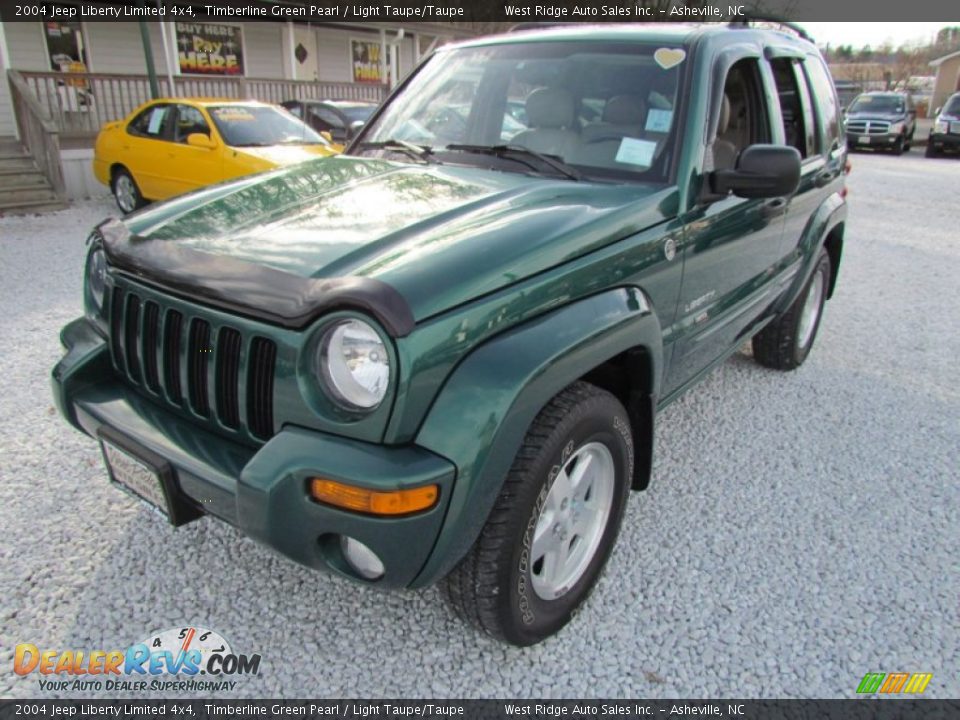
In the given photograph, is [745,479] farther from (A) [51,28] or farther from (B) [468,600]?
(A) [51,28]

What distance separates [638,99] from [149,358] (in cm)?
209

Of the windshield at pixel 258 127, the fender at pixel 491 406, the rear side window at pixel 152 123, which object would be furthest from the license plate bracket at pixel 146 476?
the rear side window at pixel 152 123

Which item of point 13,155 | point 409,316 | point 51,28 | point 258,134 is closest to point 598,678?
point 409,316

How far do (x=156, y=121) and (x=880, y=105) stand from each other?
73.0 ft

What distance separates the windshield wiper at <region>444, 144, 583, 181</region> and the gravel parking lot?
149 cm

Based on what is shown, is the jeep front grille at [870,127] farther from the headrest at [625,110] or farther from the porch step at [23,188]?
the headrest at [625,110]

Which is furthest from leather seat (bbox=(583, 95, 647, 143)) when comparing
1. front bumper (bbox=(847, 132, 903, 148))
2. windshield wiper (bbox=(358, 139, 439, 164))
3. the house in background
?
the house in background

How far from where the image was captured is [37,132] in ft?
34.8

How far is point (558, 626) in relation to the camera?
2.31 m

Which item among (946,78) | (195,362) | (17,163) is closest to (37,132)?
(17,163)

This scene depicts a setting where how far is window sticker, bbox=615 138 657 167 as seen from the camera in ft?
8.86

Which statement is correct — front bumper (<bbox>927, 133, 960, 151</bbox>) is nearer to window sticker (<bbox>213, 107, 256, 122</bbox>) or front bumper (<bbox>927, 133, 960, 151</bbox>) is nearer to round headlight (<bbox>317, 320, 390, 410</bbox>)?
window sticker (<bbox>213, 107, 256, 122</bbox>)

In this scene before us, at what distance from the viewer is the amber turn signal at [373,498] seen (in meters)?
1.68

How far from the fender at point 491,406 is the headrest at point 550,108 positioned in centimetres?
120
